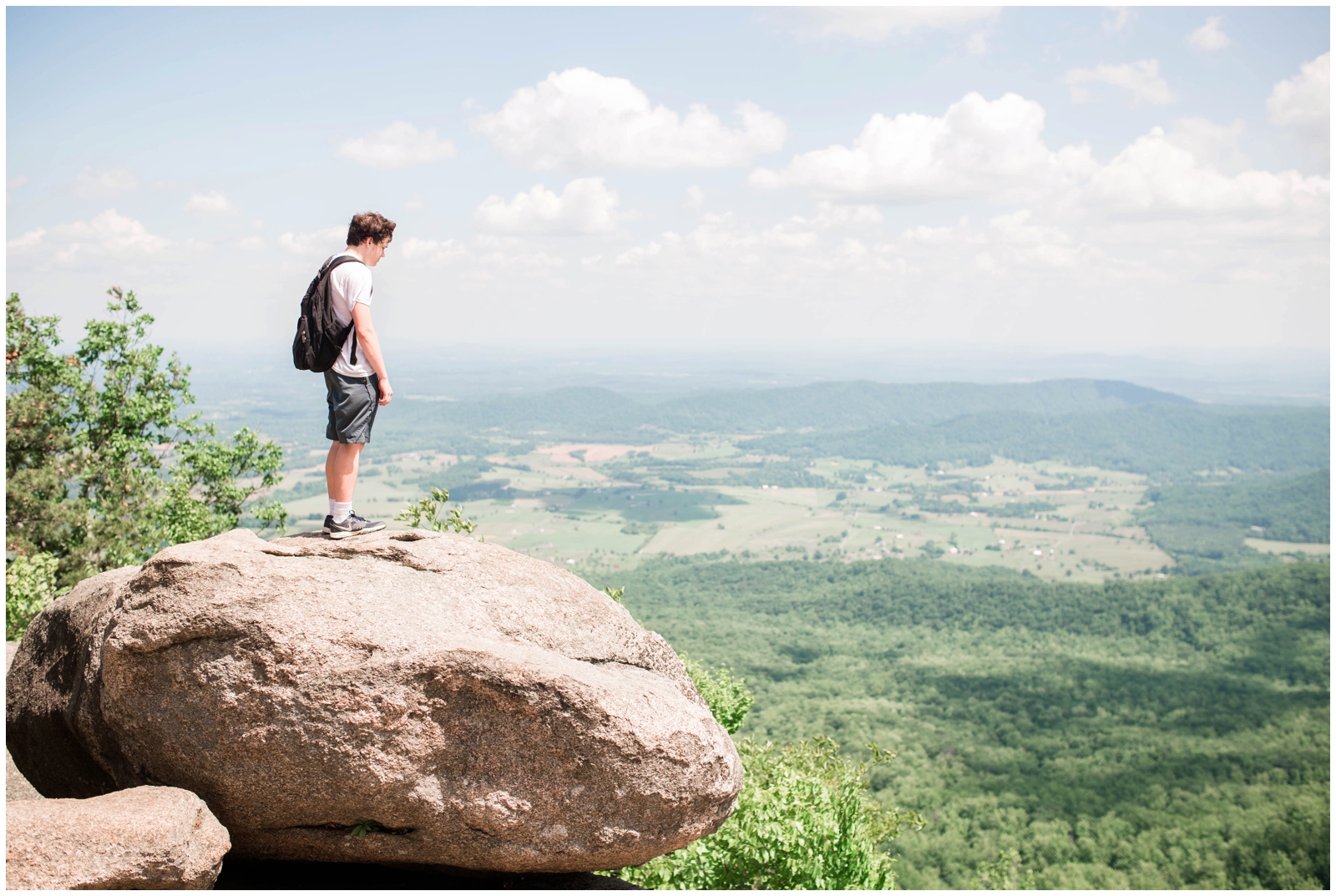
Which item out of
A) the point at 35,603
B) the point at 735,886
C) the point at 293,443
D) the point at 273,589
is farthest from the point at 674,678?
the point at 293,443

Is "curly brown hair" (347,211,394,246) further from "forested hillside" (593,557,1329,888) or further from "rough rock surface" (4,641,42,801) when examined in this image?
"forested hillside" (593,557,1329,888)

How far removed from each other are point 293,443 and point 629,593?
97217 mm

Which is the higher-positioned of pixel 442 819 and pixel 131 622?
pixel 131 622

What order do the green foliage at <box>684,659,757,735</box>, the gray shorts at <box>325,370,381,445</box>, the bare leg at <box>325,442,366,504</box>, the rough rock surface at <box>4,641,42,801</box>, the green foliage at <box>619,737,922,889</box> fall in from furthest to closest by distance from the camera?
the green foliage at <box>684,659,757,735</box>, the green foliage at <box>619,737,922,889</box>, the rough rock surface at <box>4,641,42,801</box>, the bare leg at <box>325,442,366,504</box>, the gray shorts at <box>325,370,381,445</box>

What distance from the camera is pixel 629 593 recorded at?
12062 centimetres

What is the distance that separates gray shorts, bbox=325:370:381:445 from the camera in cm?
921

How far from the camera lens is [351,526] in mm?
9820

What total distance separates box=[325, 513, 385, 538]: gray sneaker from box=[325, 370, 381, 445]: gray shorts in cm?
104

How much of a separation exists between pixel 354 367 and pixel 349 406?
432 millimetres

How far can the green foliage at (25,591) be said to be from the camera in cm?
1909

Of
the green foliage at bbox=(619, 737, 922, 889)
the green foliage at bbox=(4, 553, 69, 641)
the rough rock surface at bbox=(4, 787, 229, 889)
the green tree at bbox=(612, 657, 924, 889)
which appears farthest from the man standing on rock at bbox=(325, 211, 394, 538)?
the green foliage at bbox=(4, 553, 69, 641)

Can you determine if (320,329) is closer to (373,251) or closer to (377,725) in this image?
(373,251)

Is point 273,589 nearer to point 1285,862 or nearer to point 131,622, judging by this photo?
point 131,622

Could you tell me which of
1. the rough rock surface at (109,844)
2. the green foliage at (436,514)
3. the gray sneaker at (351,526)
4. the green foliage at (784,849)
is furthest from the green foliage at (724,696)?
the rough rock surface at (109,844)
